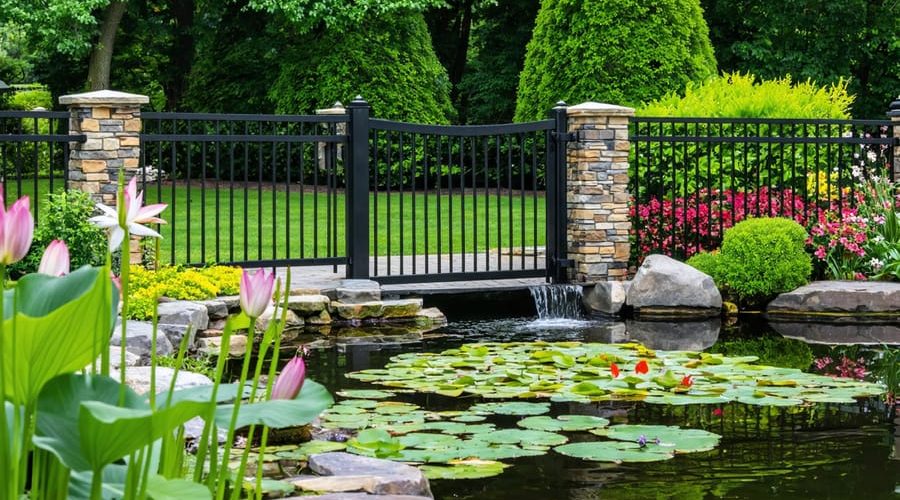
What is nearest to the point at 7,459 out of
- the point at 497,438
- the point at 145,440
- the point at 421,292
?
the point at 145,440

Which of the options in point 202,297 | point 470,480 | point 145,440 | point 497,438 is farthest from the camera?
point 202,297

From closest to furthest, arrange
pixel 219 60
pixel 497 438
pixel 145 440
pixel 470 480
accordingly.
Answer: pixel 145 440 → pixel 470 480 → pixel 497 438 → pixel 219 60

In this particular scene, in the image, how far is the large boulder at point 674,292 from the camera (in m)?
10.8

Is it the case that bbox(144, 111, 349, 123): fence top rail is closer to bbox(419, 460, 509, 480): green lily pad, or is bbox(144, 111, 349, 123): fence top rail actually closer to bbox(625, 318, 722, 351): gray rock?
bbox(625, 318, 722, 351): gray rock

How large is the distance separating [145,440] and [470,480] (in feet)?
10.3

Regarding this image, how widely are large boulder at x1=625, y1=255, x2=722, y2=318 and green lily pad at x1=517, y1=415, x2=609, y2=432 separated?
4.56 m

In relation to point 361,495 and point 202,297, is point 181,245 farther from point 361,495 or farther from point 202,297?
point 361,495

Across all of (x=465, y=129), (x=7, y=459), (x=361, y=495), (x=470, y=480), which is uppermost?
(x=465, y=129)

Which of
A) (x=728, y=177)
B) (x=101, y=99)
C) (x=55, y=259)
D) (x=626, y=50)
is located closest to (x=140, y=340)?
(x=101, y=99)

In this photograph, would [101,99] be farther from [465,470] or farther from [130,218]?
[130,218]

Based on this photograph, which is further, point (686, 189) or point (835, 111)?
point (835, 111)

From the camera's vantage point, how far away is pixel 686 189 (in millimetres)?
11508

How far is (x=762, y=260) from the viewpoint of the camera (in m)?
10.9

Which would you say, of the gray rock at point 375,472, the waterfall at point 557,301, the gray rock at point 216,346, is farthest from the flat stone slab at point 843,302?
the gray rock at point 375,472
